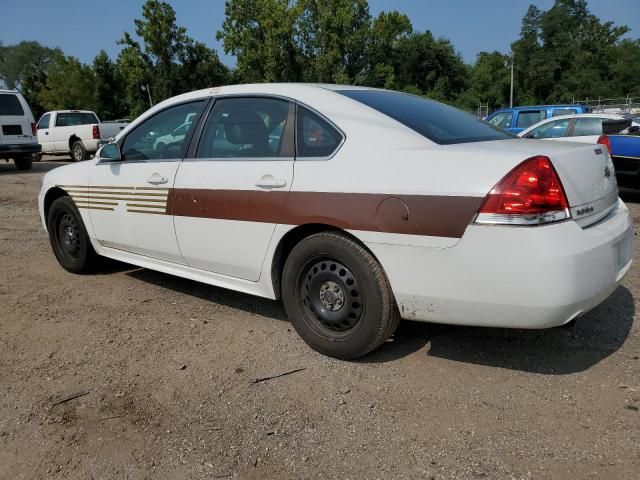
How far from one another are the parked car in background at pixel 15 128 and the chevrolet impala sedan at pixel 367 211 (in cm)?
1245

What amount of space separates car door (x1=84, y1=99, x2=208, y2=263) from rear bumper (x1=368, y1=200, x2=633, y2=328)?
70.4 inches

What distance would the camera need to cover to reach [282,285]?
3299mm

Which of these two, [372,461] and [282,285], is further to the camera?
[282,285]

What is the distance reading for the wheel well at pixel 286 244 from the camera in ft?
10.2

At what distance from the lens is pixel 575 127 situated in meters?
9.23

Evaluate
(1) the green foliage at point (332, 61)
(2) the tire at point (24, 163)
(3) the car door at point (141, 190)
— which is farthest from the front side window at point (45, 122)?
(1) the green foliage at point (332, 61)

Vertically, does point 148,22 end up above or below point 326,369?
above

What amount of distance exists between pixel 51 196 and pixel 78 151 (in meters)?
14.0

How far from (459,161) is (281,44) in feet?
175

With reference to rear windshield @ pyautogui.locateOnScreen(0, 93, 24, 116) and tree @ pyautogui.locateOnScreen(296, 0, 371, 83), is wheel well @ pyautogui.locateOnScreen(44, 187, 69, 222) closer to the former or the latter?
rear windshield @ pyautogui.locateOnScreen(0, 93, 24, 116)

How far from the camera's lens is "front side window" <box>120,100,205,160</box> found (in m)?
3.89

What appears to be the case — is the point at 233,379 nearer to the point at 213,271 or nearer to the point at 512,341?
the point at 213,271

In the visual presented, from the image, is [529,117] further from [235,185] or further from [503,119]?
[235,185]

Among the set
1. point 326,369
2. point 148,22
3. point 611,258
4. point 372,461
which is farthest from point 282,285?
point 148,22
